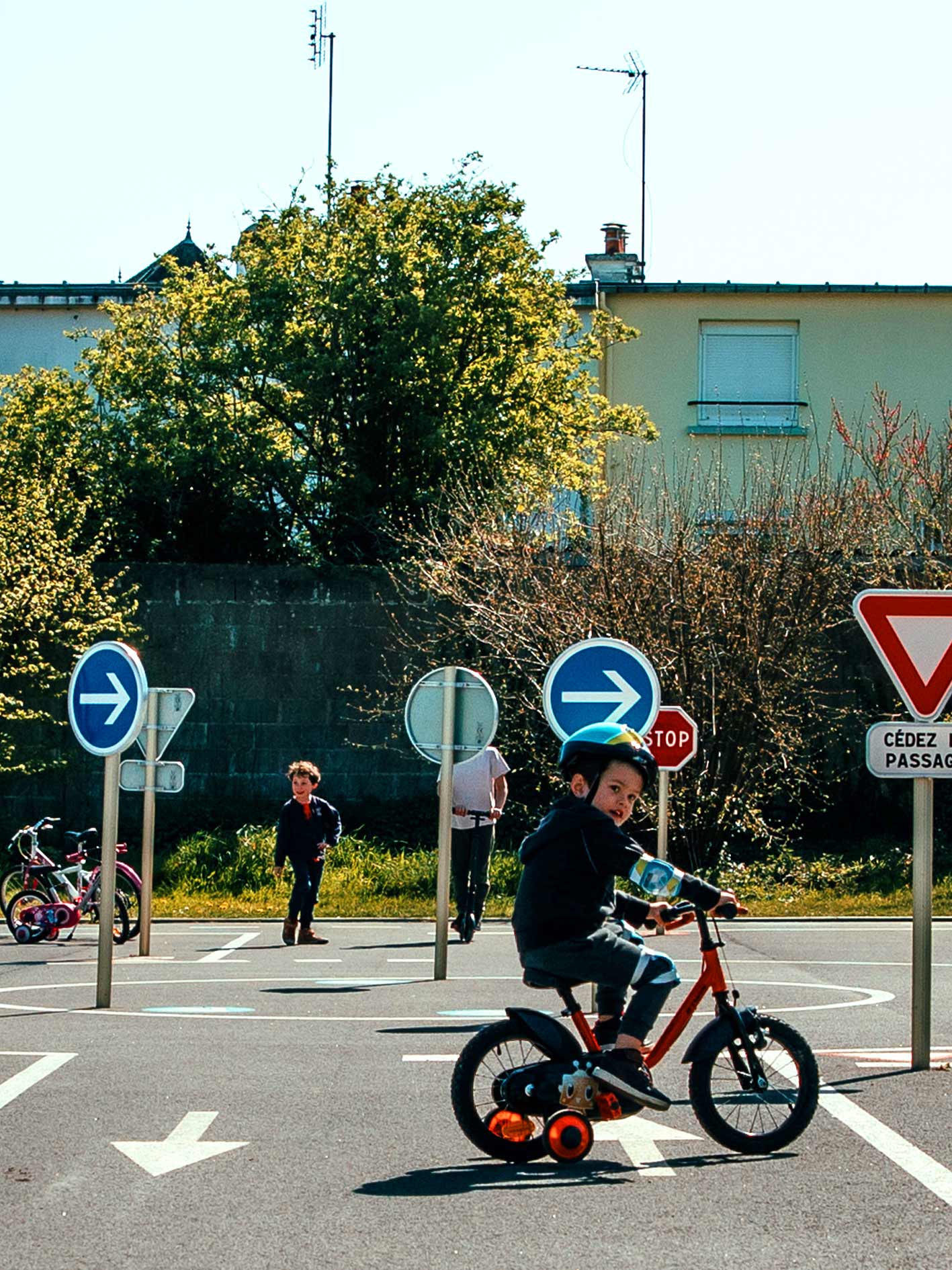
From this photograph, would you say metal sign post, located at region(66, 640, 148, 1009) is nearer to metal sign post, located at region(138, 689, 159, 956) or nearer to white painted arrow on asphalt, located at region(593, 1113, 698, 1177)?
metal sign post, located at region(138, 689, 159, 956)

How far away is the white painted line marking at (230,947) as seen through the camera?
615 inches

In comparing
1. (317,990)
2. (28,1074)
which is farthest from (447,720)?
(28,1074)

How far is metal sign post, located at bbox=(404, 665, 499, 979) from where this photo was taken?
13742 millimetres

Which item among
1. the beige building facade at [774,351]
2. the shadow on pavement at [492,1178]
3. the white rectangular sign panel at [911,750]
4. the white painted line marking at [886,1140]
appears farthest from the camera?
the beige building facade at [774,351]

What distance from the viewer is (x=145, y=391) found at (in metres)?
27.7

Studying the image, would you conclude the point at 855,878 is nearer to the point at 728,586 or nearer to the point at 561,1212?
the point at 728,586

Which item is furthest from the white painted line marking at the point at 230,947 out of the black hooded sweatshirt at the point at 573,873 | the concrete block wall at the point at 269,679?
the black hooded sweatshirt at the point at 573,873

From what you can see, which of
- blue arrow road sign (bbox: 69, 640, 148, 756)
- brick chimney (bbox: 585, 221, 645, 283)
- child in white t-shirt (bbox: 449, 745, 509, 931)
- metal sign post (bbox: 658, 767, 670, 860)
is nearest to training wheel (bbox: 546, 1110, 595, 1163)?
blue arrow road sign (bbox: 69, 640, 148, 756)

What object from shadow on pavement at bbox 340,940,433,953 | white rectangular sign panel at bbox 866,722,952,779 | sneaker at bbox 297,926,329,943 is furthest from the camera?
sneaker at bbox 297,926,329,943

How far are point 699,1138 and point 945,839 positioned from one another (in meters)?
16.8

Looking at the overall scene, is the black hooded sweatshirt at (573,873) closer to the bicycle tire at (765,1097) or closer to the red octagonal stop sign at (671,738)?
the bicycle tire at (765,1097)

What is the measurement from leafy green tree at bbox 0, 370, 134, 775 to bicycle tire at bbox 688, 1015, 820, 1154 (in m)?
16.6

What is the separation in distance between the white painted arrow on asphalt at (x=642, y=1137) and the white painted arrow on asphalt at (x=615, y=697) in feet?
12.6

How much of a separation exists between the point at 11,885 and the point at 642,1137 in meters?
11.7
